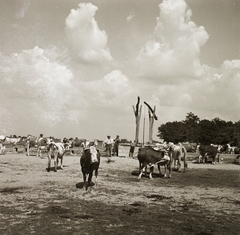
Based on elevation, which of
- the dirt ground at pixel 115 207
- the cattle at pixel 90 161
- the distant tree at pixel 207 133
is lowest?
the dirt ground at pixel 115 207

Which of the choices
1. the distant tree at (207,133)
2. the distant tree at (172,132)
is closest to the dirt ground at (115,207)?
the distant tree at (207,133)

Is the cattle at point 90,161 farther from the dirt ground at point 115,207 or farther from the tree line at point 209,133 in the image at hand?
the tree line at point 209,133

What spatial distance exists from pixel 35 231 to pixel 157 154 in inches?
410

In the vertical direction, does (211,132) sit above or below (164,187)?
above

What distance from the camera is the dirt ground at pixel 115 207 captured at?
22.3ft

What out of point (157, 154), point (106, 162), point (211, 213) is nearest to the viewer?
point (211, 213)

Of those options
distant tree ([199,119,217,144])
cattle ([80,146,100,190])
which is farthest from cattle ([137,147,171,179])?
distant tree ([199,119,217,144])

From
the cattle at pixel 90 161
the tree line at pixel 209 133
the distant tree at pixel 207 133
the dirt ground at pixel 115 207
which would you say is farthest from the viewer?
the distant tree at pixel 207 133

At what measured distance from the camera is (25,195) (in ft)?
32.8

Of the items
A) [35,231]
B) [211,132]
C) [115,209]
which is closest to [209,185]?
[115,209]

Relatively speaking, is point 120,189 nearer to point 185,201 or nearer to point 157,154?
point 185,201

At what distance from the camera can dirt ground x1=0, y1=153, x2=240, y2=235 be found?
678 centimetres

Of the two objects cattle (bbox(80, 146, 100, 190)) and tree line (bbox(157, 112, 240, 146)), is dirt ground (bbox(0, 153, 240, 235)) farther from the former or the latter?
tree line (bbox(157, 112, 240, 146))

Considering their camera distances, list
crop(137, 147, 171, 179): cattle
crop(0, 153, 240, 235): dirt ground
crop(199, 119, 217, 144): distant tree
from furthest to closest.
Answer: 1. crop(199, 119, 217, 144): distant tree
2. crop(137, 147, 171, 179): cattle
3. crop(0, 153, 240, 235): dirt ground
